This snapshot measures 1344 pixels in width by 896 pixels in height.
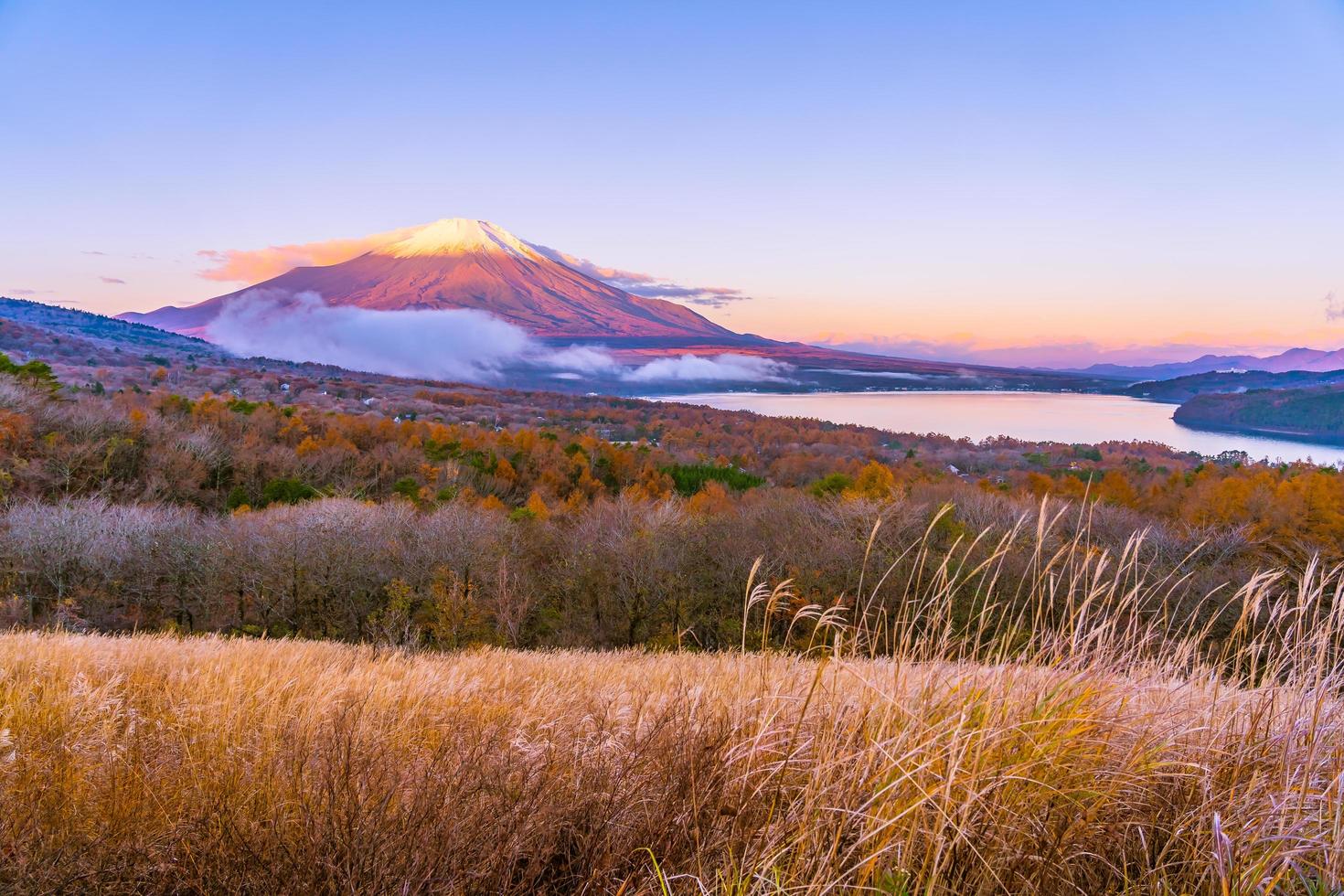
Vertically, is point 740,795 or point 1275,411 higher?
point 1275,411

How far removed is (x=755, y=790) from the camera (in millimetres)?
2531

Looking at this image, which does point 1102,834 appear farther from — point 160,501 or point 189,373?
point 189,373

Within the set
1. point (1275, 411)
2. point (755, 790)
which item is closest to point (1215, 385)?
point (1275, 411)

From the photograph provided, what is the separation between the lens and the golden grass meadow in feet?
7.30

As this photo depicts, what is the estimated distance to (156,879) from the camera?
2.47m

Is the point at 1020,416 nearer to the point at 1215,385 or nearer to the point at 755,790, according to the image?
the point at 1215,385

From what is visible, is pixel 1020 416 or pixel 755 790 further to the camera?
pixel 1020 416

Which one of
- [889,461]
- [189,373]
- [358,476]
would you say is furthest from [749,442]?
[189,373]

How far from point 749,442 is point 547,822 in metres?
101

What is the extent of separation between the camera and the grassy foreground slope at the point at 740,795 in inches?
87.5

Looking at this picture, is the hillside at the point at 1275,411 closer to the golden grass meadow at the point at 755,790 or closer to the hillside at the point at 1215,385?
the hillside at the point at 1215,385

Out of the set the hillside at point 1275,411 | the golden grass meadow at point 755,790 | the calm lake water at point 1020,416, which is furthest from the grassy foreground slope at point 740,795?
the hillside at point 1275,411

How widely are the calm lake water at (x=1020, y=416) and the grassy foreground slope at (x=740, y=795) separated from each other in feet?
413

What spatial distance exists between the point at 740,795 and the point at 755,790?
3.0 inches
